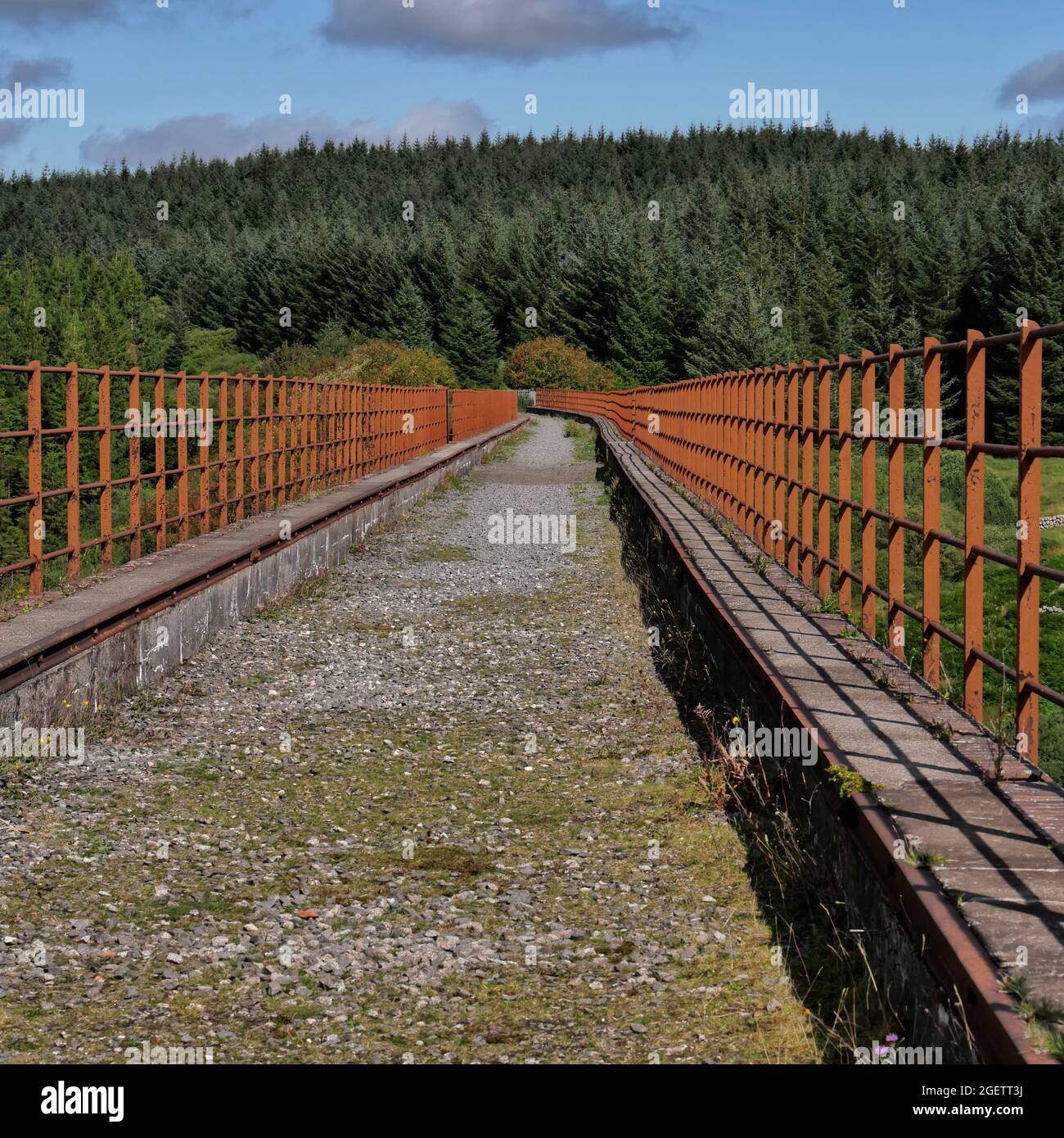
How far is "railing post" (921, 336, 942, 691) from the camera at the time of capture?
7.01 meters

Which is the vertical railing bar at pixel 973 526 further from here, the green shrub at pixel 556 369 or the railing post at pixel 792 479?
the green shrub at pixel 556 369

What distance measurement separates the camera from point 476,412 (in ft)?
159


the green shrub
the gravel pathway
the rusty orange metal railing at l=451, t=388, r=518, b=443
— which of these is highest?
the green shrub

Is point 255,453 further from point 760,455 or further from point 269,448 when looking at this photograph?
→ point 760,455

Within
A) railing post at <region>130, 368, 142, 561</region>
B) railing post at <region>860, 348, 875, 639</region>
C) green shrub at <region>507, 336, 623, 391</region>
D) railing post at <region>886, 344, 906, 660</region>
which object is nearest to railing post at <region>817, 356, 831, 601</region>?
railing post at <region>860, 348, 875, 639</region>

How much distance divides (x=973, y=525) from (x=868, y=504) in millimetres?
2372

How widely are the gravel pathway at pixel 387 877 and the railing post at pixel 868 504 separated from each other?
4.31 feet

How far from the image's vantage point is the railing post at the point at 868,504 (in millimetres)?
8555

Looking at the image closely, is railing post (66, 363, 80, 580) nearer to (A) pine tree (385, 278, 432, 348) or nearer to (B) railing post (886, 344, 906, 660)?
(B) railing post (886, 344, 906, 660)

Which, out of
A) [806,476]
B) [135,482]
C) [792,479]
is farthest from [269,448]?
[806,476]

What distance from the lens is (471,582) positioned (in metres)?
15.4

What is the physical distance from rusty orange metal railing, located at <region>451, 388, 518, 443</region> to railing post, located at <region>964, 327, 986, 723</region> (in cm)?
Answer: 3576
